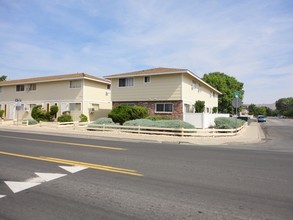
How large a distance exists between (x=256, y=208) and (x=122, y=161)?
5.33 m

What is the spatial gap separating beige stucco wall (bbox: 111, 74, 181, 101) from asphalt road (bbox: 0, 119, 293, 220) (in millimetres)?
18882

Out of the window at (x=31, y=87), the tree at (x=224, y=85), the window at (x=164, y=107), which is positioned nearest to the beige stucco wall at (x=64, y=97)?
the window at (x=31, y=87)

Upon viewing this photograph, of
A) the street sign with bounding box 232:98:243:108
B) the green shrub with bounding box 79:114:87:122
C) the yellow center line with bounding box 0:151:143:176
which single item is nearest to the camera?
the yellow center line with bounding box 0:151:143:176

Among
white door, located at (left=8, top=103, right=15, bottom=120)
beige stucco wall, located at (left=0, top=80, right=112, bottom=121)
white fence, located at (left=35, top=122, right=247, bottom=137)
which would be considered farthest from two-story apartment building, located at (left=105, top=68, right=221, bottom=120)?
white door, located at (left=8, top=103, right=15, bottom=120)

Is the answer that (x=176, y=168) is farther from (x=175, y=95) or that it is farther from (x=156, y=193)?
(x=175, y=95)

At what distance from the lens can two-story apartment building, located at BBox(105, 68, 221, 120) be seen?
28.0m

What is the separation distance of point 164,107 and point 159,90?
1973 millimetres

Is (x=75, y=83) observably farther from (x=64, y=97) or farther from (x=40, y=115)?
(x=40, y=115)

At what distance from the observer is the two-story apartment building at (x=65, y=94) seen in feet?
119

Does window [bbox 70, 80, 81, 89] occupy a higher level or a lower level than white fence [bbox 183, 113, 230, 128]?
higher

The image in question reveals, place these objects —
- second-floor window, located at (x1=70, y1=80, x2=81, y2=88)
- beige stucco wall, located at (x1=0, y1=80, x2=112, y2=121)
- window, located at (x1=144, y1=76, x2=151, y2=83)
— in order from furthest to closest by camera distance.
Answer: second-floor window, located at (x1=70, y1=80, x2=81, y2=88) < beige stucco wall, located at (x1=0, y1=80, x2=112, y2=121) < window, located at (x1=144, y1=76, x2=151, y2=83)

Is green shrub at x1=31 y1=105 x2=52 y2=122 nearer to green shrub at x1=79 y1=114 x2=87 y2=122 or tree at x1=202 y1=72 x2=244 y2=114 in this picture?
green shrub at x1=79 y1=114 x2=87 y2=122

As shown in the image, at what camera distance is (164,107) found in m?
29.0

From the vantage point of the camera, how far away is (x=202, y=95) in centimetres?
3644
